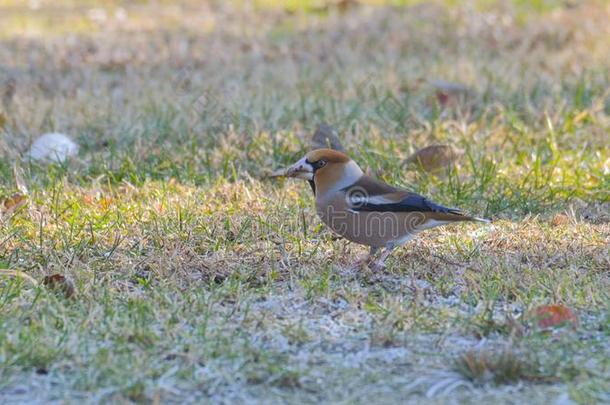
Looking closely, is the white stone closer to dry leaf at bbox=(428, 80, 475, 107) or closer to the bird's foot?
the bird's foot

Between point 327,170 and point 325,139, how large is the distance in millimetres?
1561

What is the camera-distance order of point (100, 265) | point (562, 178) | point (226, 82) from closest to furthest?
1. point (100, 265)
2. point (562, 178)
3. point (226, 82)

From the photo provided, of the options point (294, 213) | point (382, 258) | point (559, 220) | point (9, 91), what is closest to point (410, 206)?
point (382, 258)

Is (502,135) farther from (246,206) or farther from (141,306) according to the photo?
(141,306)

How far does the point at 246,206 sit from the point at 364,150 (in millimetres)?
1083

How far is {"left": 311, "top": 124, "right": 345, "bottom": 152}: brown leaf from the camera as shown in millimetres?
6777

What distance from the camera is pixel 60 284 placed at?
4.64 metres

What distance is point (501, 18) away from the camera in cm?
1062

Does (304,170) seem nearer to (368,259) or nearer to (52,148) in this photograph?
(368,259)

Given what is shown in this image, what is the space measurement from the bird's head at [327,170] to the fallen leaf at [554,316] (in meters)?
1.25

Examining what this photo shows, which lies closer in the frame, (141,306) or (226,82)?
(141,306)

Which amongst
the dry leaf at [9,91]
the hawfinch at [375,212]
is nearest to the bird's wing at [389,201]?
the hawfinch at [375,212]

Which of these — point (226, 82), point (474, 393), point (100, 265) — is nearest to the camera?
point (474, 393)

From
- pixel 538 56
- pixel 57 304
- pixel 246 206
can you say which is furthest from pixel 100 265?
pixel 538 56
